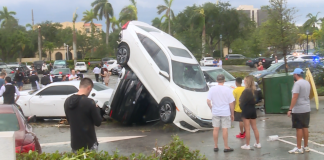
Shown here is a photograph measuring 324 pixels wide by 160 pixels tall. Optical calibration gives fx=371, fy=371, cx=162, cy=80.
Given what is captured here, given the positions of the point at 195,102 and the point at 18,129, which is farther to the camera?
the point at 195,102

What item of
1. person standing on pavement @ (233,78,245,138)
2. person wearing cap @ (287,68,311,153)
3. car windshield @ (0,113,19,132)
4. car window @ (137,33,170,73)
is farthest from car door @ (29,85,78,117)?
person wearing cap @ (287,68,311,153)

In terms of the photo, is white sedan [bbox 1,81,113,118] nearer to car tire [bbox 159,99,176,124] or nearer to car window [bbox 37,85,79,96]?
car window [bbox 37,85,79,96]

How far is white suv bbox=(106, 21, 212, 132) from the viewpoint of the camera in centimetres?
1003

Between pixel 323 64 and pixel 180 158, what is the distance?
14.4m

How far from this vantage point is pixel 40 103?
12461 millimetres

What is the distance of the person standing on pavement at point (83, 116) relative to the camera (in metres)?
4.81

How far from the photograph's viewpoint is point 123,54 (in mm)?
11039

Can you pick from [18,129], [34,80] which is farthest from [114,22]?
[18,129]

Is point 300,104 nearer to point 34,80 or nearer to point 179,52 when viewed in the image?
point 179,52

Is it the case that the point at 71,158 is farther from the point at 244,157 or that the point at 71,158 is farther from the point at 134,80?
the point at 134,80

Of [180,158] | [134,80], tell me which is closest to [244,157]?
[180,158]

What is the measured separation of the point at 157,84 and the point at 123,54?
147 centimetres

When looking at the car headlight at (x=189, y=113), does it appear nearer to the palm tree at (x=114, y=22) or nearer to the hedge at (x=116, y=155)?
the hedge at (x=116, y=155)

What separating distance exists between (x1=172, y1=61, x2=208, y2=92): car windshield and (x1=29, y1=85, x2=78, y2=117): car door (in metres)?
3.98
